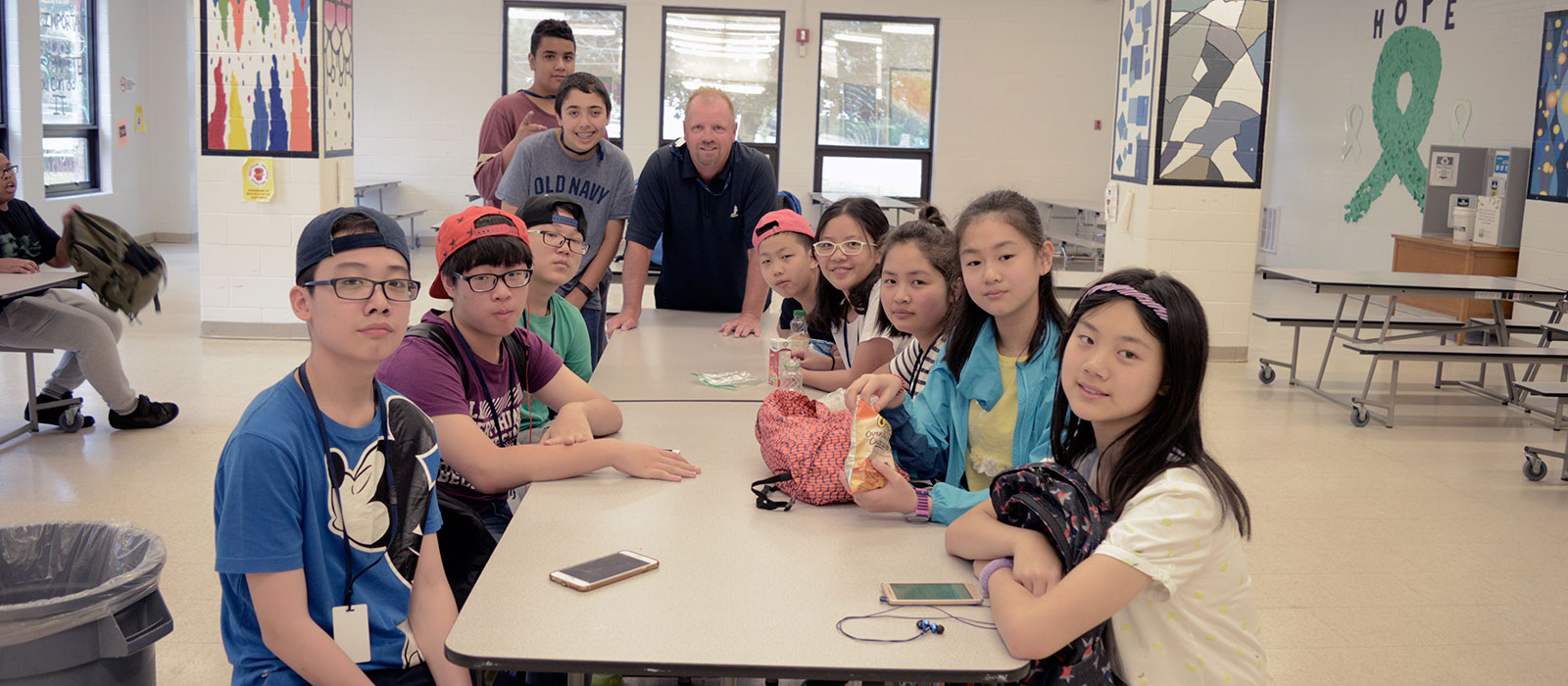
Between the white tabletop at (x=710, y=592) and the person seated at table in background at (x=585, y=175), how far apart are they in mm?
1898

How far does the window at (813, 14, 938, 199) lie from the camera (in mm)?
12125

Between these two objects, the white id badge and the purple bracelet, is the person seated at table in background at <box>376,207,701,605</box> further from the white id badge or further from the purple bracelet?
the purple bracelet

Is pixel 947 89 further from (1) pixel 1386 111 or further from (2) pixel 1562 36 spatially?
(2) pixel 1562 36

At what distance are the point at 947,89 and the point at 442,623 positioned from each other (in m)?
11.0

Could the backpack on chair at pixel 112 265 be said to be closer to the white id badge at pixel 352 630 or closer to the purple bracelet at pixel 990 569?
the white id badge at pixel 352 630

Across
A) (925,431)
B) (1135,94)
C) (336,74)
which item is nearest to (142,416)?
(336,74)

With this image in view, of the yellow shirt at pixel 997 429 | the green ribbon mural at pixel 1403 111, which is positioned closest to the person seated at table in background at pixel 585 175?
the yellow shirt at pixel 997 429

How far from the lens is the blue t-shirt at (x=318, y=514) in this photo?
1.56 m

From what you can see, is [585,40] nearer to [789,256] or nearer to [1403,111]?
[1403,111]

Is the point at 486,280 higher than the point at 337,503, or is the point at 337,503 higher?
the point at 486,280

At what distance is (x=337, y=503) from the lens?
165cm

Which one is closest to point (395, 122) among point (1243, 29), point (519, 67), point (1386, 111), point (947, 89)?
point (519, 67)

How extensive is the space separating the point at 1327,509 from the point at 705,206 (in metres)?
2.64

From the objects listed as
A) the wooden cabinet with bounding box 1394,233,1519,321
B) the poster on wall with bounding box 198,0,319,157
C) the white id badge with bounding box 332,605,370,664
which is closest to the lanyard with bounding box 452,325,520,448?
the white id badge with bounding box 332,605,370,664
